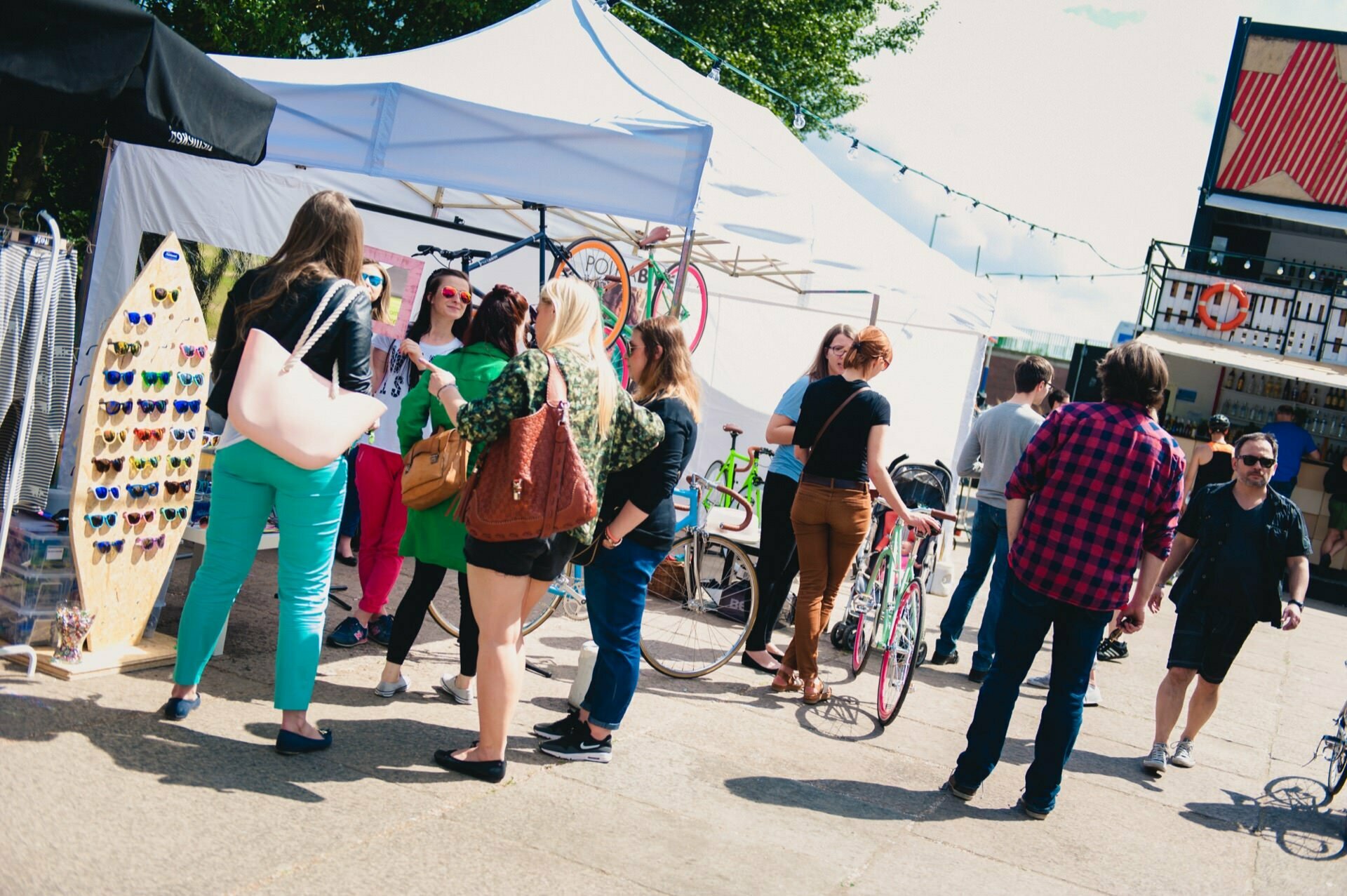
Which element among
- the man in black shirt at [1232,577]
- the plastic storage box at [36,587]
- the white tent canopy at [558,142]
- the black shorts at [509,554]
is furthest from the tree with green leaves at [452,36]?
the man in black shirt at [1232,577]

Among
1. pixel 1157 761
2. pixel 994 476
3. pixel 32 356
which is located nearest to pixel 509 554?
pixel 32 356

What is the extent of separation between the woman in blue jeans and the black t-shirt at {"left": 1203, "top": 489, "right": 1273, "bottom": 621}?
2.83 m

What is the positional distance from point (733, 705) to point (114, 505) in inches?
114

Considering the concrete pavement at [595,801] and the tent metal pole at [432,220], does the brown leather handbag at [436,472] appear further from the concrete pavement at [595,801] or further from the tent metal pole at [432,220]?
the tent metal pole at [432,220]

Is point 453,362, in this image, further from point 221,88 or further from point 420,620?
point 221,88

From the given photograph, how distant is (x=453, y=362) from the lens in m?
4.69

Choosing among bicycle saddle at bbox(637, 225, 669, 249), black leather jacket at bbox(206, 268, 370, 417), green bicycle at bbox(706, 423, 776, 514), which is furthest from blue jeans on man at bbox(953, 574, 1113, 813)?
bicycle saddle at bbox(637, 225, 669, 249)

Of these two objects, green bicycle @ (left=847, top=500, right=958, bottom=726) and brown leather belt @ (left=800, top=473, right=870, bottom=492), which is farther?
green bicycle @ (left=847, top=500, right=958, bottom=726)

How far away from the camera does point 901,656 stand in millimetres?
5613

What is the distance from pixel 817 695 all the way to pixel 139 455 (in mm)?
3317

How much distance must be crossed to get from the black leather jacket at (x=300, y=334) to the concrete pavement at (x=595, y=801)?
121cm

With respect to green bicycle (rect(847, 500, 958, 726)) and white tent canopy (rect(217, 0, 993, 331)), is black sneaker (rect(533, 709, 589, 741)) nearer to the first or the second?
green bicycle (rect(847, 500, 958, 726))

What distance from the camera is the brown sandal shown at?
224 inches

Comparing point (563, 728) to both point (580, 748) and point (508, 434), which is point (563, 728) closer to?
point (580, 748)
